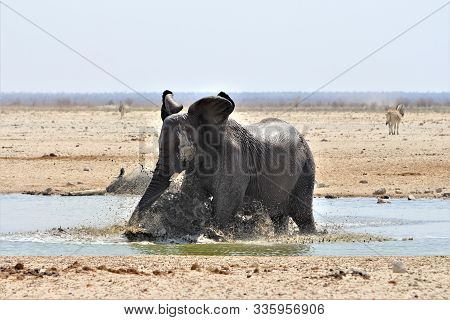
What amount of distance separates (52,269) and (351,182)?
483 inches

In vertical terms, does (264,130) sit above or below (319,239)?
above

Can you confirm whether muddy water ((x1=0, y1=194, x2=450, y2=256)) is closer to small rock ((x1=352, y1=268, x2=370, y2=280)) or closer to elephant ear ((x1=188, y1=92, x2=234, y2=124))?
elephant ear ((x1=188, y1=92, x2=234, y2=124))

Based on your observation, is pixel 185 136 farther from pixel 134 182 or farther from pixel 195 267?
pixel 134 182

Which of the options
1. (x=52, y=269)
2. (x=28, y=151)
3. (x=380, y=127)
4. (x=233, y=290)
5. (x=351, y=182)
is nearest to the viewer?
(x=233, y=290)

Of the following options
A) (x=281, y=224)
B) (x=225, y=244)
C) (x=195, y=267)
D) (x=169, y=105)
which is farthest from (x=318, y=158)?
(x=195, y=267)

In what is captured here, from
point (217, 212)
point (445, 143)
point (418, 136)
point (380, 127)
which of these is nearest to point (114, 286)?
point (217, 212)

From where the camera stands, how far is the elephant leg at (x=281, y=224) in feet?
47.9

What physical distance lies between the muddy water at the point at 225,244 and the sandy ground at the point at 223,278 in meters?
1.44

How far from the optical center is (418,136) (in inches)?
1387

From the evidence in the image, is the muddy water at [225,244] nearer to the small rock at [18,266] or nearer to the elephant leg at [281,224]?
the elephant leg at [281,224]

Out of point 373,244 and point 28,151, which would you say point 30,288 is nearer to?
point 373,244

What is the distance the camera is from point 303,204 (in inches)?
585

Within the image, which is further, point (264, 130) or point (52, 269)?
point (264, 130)

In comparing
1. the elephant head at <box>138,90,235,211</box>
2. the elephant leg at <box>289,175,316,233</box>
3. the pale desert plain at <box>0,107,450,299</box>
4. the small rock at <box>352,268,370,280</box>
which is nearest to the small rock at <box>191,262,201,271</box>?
the pale desert plain at <box>0,107,450,299</box>
